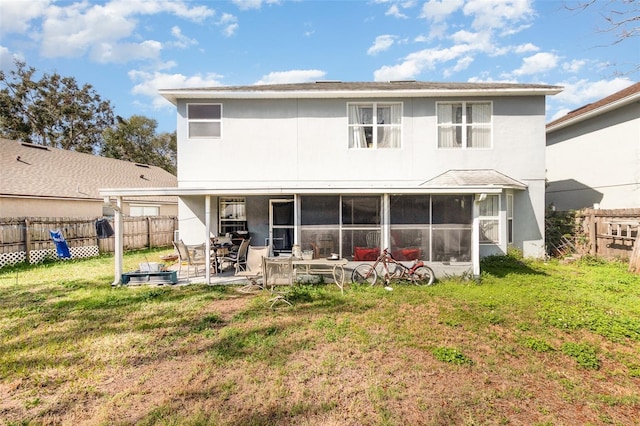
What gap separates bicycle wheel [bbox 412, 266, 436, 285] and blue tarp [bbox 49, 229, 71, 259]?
515 inches

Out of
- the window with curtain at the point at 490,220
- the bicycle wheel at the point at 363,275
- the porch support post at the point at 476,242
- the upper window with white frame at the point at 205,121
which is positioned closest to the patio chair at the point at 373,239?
the bicycle wheel at the point at 363,275

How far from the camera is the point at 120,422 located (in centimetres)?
309

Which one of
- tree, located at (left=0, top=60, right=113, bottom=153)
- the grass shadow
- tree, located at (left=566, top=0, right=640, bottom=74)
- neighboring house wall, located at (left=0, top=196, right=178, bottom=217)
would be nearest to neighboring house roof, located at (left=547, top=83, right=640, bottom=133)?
tree, located at (left=566, top=0, right=640, bottom=74)

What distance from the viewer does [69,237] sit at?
12680 millimetres

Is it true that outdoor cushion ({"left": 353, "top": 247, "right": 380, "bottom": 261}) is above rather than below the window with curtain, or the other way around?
below

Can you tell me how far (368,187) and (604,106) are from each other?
36.3 ft

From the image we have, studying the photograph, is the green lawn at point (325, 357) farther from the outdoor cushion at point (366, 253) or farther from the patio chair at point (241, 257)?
the patio chair at point (241, 257)

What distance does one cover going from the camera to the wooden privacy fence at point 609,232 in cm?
1007

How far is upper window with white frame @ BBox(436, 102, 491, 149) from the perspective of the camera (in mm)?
11203

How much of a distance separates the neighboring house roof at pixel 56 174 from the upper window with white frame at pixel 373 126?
13.3 meters

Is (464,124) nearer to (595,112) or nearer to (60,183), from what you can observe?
(595,112)

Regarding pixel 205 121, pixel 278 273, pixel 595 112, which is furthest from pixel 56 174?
pixel 595 112

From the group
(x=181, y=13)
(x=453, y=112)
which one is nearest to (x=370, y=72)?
(x=453, y=112)

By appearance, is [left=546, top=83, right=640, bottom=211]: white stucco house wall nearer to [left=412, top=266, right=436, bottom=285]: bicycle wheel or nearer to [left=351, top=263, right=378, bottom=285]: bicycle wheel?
[left=412, top=266, right=436, bottom=285]: bicycle wheel
